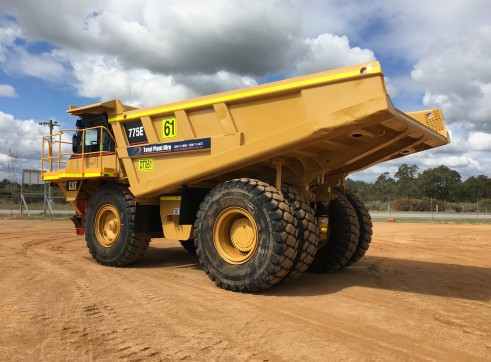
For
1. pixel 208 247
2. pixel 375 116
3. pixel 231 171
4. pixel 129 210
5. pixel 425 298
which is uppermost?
pixel 375 116

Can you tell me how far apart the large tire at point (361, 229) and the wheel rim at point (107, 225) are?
4.18 meters

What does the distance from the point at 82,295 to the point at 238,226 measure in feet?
7.13

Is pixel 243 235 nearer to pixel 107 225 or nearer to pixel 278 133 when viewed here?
pixel 278 133

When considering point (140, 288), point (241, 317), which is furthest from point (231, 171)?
point (241, 317)

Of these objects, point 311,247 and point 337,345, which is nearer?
point 337,345

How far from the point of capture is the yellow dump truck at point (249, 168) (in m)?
5.32

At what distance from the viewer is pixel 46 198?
25188 mm

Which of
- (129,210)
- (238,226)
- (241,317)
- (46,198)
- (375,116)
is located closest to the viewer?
(241,317)

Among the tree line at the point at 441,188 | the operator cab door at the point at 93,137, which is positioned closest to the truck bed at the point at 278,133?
the operator cab door at the point at 93,137

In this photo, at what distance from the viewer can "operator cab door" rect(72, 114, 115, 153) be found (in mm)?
8086

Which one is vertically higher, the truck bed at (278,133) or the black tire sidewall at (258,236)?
the truck bed at (278,133)

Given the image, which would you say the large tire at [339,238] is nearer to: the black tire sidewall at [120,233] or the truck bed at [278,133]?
the truck bed at [278,133]

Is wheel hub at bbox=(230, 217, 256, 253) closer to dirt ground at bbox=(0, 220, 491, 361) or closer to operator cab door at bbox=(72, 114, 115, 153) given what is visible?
dirt ground at bbox=(0, 220, 491, 361)

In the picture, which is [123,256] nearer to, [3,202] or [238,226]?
[238,226]
